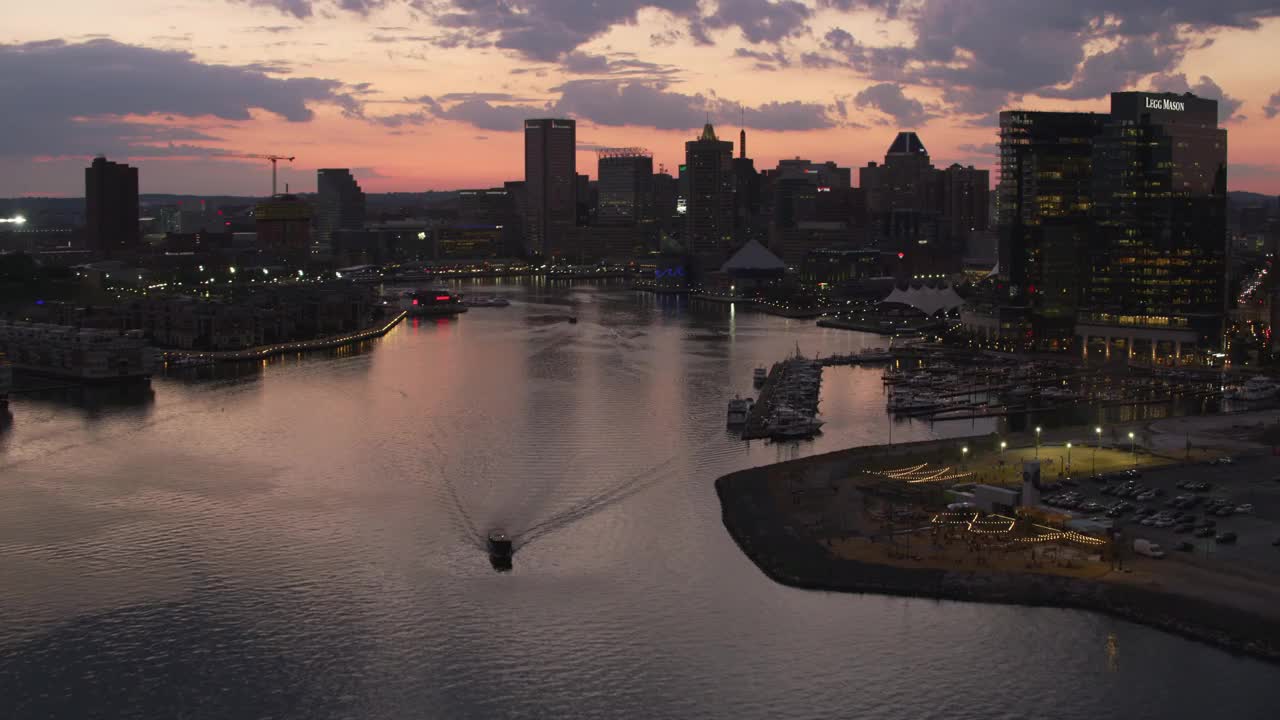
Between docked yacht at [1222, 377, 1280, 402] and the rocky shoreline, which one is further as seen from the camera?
docked yacht at [1222, 377, 1280, 402]

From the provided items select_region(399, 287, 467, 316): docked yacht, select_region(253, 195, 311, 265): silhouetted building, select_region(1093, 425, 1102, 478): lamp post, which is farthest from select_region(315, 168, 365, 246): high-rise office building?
select_region(1093, 425, 1102, 478): lamp post

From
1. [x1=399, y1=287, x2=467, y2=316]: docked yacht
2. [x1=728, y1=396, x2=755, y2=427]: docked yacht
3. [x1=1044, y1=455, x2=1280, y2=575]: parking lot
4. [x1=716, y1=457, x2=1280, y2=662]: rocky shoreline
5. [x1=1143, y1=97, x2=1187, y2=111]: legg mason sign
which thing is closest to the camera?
[x1=716, y1=457, x2=1280, y2=662]: rocky shoreline

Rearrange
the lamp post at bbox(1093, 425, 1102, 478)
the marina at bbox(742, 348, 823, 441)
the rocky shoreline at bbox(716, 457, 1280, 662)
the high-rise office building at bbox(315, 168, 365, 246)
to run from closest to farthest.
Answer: the rocky shoreline at bbox(716, 457, 1280, 662)
the lamp post at bbox(1093, 425, 1102, 478)
the marina at bbox(742, 348, 823, 441)
the high-rise office building at bbox(315, 168, 365, 246)

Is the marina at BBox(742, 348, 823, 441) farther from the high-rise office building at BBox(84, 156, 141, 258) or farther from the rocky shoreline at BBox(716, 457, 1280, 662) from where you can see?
the high-rise office building at BBox(84, 156, 141, 258)

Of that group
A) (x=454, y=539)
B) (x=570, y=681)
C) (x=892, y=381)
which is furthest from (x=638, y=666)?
(x=892, y=381)

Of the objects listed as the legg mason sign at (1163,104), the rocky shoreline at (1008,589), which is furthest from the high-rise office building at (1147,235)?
the rocky shoreline at (1008,589)

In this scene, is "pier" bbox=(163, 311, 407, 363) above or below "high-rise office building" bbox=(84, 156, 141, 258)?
below
